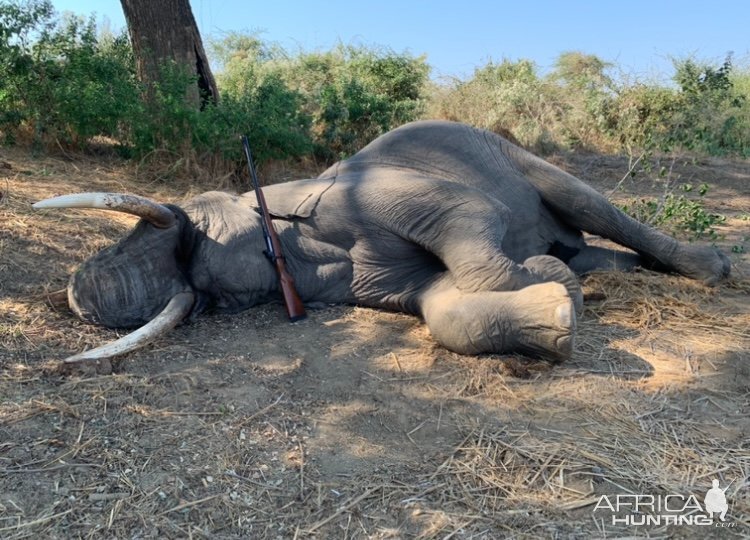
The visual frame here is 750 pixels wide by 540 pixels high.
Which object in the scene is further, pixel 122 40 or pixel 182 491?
pixel 122 40

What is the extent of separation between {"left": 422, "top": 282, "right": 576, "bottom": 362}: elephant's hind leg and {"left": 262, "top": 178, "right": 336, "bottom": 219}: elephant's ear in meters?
1.04

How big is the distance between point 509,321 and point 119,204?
7.00 feet

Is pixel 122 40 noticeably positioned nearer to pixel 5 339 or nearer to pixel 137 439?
pixel 5 339

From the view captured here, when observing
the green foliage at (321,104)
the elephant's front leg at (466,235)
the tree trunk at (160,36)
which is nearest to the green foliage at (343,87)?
the green foliage at (321,104)

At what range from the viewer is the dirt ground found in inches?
89.8

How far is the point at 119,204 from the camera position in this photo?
344cm

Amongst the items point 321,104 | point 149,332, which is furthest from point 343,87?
point 149,332

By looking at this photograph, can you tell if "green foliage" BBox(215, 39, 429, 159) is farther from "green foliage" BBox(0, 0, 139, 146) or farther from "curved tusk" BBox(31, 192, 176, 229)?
"curved tusk" BBox(31, 192, 176, 229)

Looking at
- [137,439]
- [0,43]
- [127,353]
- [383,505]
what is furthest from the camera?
[0,43]

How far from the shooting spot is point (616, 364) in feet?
10.9

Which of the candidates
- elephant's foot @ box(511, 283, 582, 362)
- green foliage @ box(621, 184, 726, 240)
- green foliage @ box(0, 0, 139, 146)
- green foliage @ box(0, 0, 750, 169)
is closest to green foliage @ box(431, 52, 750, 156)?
green foliage @ box(0, 0, 750, 169)

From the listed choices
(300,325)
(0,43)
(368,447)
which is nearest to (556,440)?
(368,447)

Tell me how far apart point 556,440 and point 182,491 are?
1.49m

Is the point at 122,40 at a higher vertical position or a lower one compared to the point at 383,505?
higher
